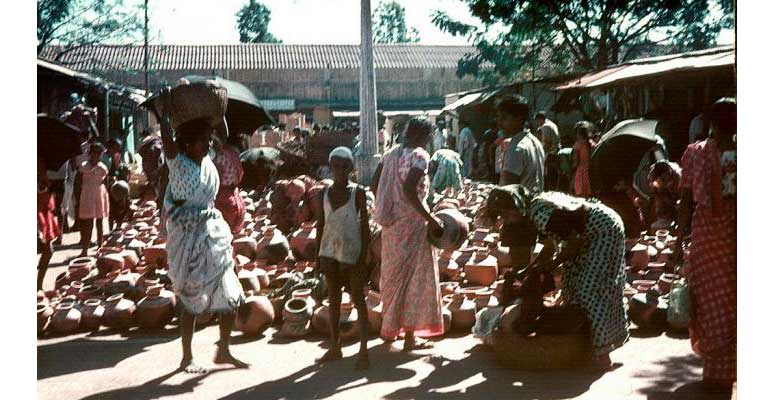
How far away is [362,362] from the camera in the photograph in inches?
180

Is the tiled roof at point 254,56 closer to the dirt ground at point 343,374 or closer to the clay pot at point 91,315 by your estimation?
the clay pot at point 91,315

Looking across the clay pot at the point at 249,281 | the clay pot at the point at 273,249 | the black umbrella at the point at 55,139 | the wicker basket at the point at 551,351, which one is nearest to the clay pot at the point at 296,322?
the clay pot at the point at 249,281

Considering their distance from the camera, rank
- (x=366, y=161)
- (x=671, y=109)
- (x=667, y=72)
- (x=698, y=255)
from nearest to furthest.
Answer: (x=698, y=255)
(x=667, y=72)
(x=671, y=109)
(x=366, y=161)

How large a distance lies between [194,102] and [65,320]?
77.9 inches

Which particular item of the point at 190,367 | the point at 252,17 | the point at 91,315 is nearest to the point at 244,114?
the point at 252,17

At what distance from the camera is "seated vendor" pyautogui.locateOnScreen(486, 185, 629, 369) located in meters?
4.26

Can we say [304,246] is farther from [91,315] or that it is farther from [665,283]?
[665,283]

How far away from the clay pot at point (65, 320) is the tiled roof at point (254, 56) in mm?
3397

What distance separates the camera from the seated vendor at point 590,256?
4262 millimetres

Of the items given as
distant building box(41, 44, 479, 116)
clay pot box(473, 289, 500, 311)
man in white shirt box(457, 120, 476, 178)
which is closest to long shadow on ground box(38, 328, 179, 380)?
clay pot box(473, 289, 500, 311)

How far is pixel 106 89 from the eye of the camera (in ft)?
31.8
